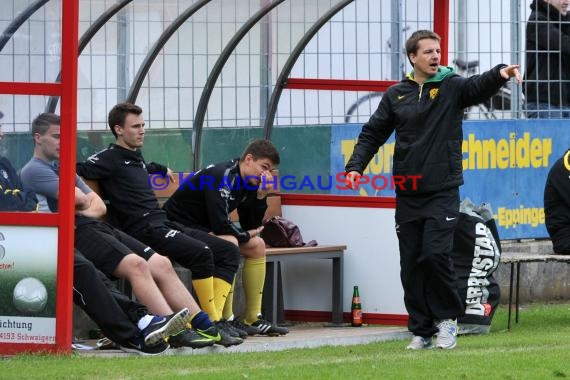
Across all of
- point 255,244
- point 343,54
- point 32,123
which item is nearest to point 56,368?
point 32,123

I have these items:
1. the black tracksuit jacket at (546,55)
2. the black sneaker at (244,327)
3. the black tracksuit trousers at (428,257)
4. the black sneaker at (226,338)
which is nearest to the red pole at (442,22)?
the black tracksuit trousers at (428,257)

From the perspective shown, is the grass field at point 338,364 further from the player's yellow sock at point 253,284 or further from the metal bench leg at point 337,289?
the metal bench leg at point 337,289

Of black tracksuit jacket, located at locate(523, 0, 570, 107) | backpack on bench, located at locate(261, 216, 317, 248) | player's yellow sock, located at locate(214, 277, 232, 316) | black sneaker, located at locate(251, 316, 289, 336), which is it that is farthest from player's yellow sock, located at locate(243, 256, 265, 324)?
black tracksuit jacket, located at locate(523, 0, 570, 107)

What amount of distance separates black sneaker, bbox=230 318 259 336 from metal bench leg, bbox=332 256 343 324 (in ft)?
3.90

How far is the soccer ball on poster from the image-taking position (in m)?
9.31

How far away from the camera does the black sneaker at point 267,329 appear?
1099 cm

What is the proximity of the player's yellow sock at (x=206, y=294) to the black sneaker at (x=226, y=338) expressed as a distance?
256 millimetres

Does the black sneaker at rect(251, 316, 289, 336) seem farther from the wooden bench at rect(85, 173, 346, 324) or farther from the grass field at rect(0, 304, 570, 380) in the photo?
the grass field at rect(0, 304, 570, 380)

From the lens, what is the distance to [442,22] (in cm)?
1163

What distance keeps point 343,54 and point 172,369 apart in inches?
199

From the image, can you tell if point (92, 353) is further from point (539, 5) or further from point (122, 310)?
point (539, 5)

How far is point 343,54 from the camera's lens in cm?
1302

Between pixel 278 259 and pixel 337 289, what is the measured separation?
71cm

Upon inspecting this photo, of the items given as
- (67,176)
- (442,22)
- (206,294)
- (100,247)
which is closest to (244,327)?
(206,294)
